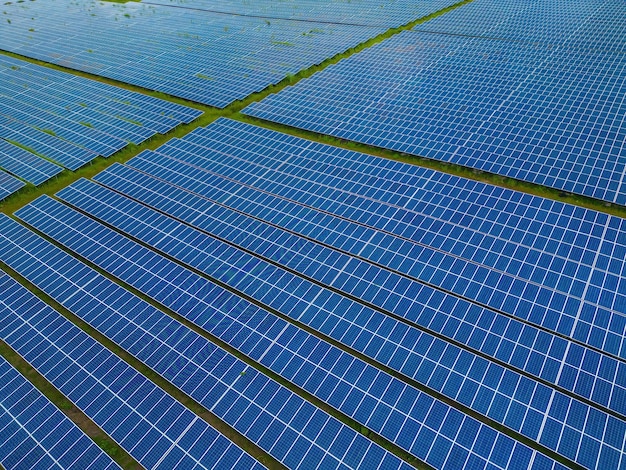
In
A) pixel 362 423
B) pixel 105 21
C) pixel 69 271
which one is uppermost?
pixel 105 21

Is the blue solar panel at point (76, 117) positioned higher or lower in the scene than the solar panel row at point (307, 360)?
higher

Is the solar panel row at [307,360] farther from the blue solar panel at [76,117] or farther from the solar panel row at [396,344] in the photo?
the blue solar panel at [76,117]

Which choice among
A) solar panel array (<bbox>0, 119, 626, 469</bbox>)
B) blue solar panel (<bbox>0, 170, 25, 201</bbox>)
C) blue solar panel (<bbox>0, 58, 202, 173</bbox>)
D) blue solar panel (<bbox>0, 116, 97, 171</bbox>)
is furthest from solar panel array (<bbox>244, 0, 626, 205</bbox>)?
blue solar panel (<bbox>0, 170, 25, 201</bbox>)

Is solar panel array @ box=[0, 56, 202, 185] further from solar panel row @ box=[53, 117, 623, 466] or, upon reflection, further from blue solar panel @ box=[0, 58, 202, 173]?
solar panel row @ box=[53, 117, 623, 466]

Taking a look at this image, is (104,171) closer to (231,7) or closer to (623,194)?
(623,194)

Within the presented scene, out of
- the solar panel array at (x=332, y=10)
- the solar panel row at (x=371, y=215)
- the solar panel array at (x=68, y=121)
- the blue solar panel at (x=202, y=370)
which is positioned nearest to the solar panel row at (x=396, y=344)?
the solar panel row at (x=371, y=215)

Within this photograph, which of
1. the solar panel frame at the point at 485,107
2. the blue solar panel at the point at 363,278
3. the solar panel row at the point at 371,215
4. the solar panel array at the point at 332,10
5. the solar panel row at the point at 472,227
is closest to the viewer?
the blue solar panel at the point at 363,278

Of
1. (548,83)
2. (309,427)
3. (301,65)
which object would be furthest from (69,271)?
(548,83)
